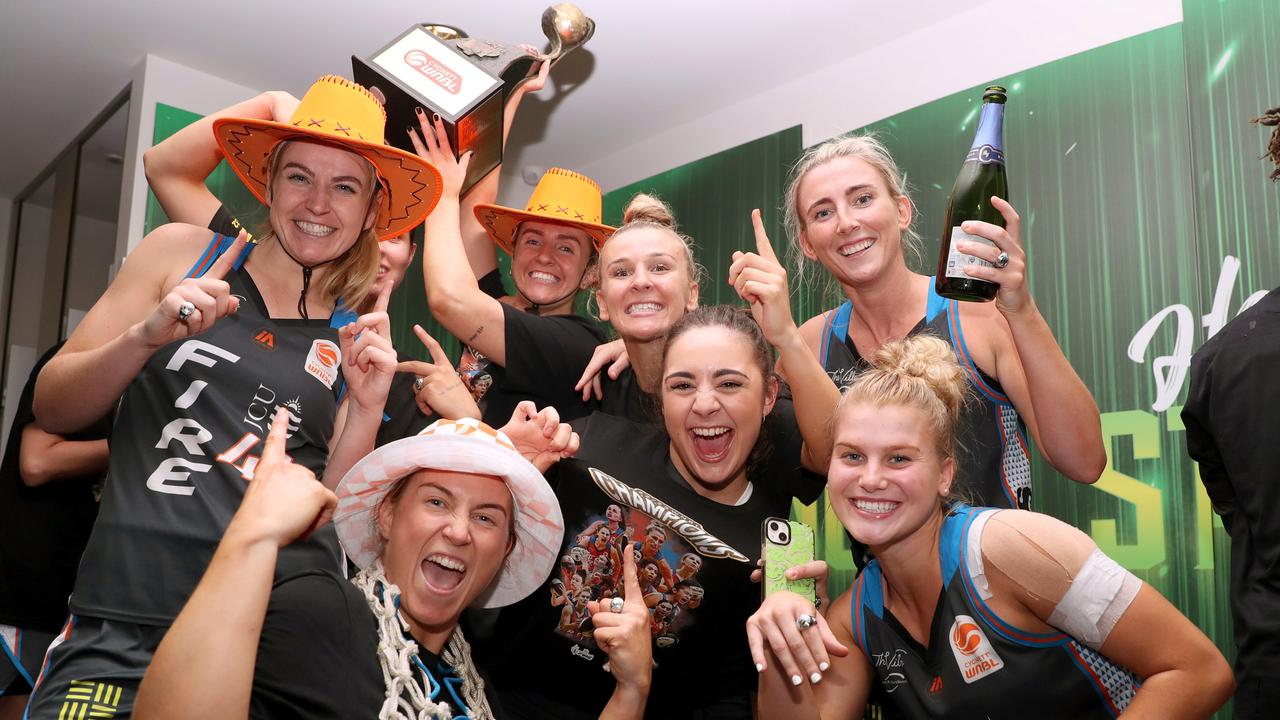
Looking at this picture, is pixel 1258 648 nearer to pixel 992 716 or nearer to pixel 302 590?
pixel 992 716

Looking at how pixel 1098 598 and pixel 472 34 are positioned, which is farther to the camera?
pixel 472 34

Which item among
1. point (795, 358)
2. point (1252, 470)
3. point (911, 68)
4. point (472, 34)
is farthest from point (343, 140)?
point (911, 68)

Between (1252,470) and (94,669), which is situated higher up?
(1252,470)

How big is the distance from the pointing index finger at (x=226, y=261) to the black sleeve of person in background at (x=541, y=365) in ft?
2.69

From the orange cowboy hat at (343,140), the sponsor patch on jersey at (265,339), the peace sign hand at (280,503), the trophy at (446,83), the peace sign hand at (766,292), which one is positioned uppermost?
the trophy at (446,83)

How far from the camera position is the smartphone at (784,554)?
72.9 inches

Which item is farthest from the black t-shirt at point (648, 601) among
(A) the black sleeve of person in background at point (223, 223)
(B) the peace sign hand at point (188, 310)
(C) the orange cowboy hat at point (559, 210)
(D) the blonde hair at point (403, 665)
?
(C) the orange cowboy hat at point (559, 210)

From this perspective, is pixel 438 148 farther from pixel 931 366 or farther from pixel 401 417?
pixel 931 366

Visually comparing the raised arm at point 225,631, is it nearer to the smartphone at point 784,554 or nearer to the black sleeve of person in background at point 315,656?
the black sleeve of person in background at point 315,656

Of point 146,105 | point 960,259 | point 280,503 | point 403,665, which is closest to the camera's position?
point 280,503

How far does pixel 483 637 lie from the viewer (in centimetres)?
213

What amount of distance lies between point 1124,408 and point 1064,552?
72.0 inches

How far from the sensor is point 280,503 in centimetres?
136

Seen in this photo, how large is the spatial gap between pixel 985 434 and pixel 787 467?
468 millimetres
